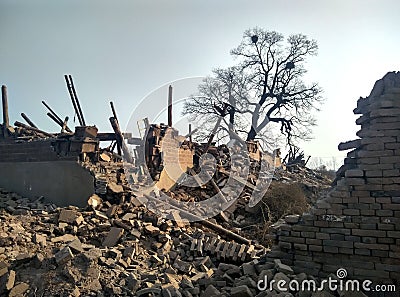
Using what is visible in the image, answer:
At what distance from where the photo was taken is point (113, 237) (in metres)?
6.94

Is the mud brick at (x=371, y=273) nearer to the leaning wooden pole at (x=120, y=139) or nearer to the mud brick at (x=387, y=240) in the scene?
the mud brick at (x=387, y=240)

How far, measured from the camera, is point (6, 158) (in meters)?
10.5

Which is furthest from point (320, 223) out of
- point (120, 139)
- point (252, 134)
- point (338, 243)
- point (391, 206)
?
point (252, 134)

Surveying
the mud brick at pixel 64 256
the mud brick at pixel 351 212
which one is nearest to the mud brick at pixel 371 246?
the mud brick at pixel 351 212

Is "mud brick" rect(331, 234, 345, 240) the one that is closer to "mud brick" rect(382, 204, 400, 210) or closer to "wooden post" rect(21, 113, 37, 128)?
"mud brick" rect(382, 204, 400, 210)

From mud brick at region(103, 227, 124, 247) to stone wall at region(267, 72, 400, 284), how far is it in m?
3.86

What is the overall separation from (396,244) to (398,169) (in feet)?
2.80

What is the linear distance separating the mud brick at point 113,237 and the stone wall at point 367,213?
3857mm

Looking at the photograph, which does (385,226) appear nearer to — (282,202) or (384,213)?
(384,213)

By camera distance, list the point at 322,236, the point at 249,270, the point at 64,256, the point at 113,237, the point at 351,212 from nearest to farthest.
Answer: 1. the point at 351,212
2. the point at 322,236
3. the point at 249,270
4. the point at 64,256
5. the point at 113,237

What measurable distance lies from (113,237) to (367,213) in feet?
15.9

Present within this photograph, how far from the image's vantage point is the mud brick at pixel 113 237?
22.5ft

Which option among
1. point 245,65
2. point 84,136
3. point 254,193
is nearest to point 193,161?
point 254,193

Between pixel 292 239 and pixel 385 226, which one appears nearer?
pixel 385 226
